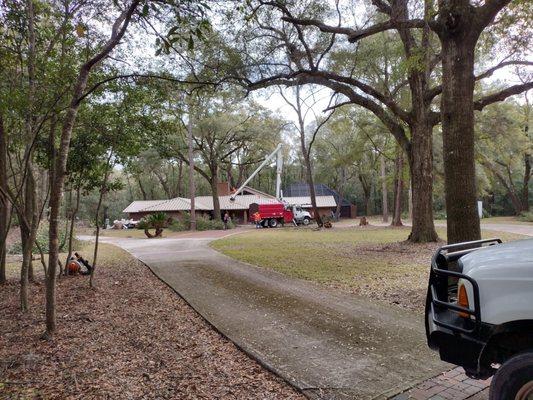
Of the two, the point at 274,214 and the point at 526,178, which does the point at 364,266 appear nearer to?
the point at 274,214

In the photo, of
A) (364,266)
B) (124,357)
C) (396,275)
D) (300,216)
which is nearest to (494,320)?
(124,357)

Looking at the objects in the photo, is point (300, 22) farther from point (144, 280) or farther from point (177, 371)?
point (177, 371)

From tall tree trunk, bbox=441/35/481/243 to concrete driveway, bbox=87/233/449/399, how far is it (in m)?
1.76

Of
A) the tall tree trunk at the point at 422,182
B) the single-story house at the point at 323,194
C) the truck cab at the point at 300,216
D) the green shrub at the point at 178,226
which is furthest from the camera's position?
the single-story house at the point at 323,194

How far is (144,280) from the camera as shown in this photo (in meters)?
9.52

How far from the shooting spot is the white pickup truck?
233cm

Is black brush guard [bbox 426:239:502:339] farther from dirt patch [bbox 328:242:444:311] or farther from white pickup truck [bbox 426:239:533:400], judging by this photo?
dirt patch [bbox 328:242:444:311]

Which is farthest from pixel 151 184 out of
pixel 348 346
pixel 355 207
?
pixel 348 346

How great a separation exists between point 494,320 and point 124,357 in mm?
3839

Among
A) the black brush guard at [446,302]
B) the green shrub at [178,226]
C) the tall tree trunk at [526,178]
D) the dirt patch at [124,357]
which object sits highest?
the tall tree trunk at [526,178]

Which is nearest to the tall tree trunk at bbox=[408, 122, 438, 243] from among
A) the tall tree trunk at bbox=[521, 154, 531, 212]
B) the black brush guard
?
the black brush guard

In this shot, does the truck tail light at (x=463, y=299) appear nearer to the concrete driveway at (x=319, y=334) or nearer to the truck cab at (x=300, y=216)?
the concrete driveway at (x=319, y=334)

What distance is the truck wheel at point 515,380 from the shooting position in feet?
7.54

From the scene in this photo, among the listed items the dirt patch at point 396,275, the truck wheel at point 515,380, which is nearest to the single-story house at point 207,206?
the dirt patch at point 396,275
